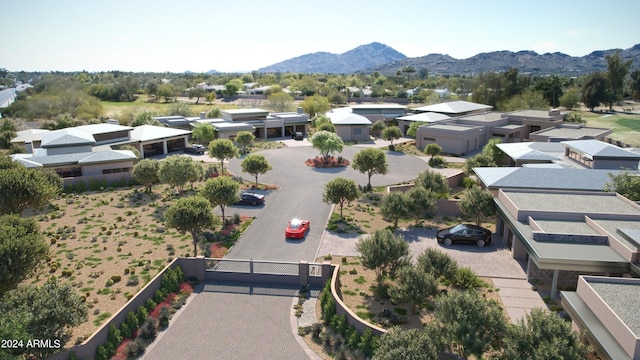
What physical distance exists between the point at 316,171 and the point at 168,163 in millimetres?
17706

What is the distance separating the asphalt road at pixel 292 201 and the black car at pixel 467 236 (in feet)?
28.9

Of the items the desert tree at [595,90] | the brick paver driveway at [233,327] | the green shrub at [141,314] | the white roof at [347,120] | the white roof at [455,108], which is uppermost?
the desert tree at [595,90]

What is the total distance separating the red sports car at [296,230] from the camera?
2959 centimetres

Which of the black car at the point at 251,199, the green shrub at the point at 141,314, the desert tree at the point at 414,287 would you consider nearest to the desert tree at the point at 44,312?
the green shrub at the point at 141,314

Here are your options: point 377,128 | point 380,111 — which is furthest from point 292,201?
point 380,111

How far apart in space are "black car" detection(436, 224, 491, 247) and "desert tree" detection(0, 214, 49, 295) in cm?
2390

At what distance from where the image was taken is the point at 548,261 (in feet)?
66.5

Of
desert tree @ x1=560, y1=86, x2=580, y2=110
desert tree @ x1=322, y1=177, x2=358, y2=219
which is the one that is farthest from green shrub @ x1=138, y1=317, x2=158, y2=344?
desert tree @ x1=560, y1=86, x2=580, y2=110

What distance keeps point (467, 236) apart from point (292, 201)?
16.3 m

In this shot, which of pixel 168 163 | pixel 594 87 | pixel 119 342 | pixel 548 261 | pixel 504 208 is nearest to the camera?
pixel 119 342

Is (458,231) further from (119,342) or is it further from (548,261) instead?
(119,342)

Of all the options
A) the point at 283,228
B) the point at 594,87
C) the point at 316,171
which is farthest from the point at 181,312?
the point at 594,87

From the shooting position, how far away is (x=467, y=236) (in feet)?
92.4

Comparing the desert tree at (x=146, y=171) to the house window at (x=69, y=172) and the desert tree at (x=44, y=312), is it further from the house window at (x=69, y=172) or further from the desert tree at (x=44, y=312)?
the desert tree at (x=44, y=312)
